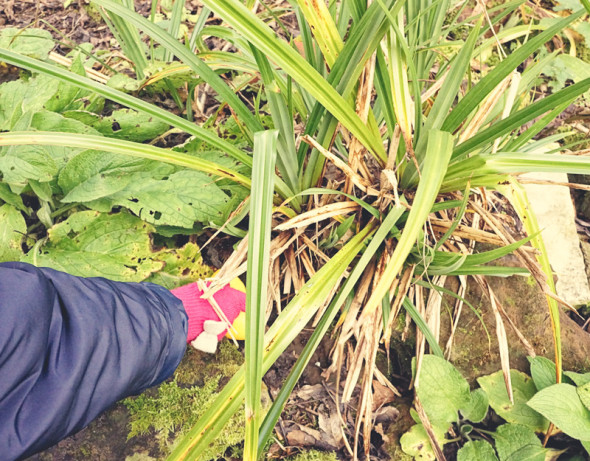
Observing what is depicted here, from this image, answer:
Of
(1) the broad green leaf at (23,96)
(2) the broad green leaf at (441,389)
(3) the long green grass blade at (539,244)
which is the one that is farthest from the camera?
(1) the broad green leaf at (23,96)

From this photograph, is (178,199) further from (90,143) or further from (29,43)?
(29,43)

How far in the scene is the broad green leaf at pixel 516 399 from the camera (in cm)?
123

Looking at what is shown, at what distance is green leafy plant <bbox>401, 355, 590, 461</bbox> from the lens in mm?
1146

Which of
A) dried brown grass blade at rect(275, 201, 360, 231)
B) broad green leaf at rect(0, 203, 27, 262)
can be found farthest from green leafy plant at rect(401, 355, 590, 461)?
broad green leaf at rect(0, 203, 27, 262)

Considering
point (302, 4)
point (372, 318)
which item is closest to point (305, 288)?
point (372, 318)

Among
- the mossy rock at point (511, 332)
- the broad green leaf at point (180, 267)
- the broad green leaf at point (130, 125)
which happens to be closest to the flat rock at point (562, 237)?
the mossy rock at point (511, 332)

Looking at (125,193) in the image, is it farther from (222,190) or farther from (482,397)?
(482,397)

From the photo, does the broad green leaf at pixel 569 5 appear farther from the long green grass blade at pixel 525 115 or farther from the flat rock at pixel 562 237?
the long green grass blade at pixel 525 115

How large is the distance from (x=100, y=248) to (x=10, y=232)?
26 cm

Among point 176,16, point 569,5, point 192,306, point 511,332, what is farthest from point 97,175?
point 569,5

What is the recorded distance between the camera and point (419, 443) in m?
1.22

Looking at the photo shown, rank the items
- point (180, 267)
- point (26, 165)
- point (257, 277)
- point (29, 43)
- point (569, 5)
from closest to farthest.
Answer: point (257, 277), point (26, 165), point (180, 267), point (29, 43), point (569, 5)

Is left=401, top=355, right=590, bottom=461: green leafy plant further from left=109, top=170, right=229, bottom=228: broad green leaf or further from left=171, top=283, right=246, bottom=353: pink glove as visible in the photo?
left=109, top=170, right=229, bottom=228: broad green leaf

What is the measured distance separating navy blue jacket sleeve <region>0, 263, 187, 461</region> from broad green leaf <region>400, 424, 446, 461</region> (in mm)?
726
